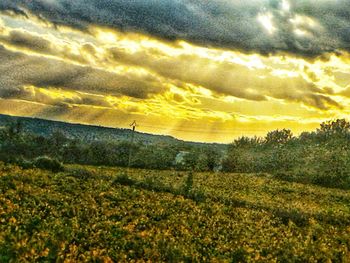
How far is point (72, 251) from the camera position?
709 inches

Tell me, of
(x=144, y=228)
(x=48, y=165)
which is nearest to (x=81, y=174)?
(x=48, y=165)

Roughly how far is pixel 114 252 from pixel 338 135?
127522 millimetres

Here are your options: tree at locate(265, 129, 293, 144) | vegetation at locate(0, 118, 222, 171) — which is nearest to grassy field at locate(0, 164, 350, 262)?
vegetation at locate(0, 118, 222, 171)

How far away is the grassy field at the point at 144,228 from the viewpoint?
19027 mm

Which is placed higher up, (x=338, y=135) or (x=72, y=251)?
(x=338, y=135)

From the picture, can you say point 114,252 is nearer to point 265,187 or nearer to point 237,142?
point 265,187

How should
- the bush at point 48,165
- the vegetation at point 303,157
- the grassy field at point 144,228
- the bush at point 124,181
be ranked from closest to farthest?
the grassy field at point 144,228, the bush at point 124,181, the bush at point 48,165, the vegetation at point 303,157

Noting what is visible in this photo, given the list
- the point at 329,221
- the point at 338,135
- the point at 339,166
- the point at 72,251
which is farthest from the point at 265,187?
the point at 338,135

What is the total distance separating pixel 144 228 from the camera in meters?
25.2

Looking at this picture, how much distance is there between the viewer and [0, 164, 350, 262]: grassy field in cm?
1903

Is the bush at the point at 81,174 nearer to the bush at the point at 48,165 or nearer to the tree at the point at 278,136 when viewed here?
the bush at the point at 48,165

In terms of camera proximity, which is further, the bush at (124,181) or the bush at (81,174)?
the bush at (124,181)

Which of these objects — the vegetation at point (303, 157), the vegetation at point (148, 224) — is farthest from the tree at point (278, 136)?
the vegetation at point (148, 224)

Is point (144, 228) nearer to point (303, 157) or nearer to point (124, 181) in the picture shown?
point (124, 181)
